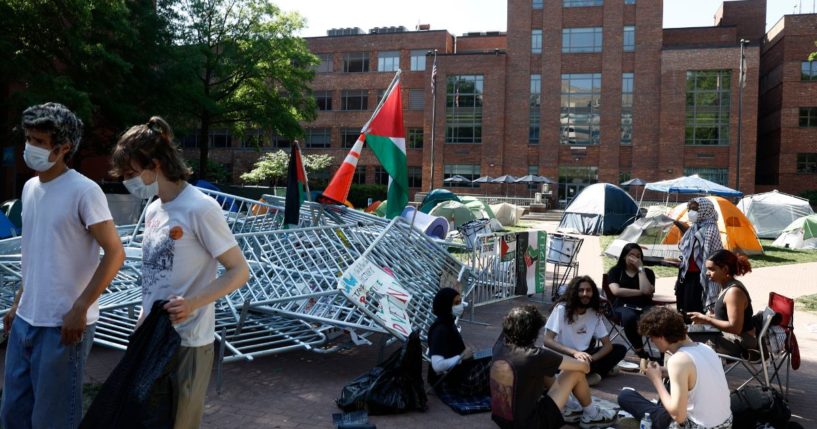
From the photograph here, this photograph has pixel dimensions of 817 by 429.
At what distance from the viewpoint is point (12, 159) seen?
2572 centimetres

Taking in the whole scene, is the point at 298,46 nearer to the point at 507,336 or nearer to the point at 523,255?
the point at 523,255

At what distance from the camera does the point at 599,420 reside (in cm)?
503

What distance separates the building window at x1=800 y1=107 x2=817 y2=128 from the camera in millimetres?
46344

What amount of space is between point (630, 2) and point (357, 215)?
46.3m

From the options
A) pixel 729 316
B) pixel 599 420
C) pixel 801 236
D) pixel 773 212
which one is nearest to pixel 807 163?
pixel 773 212

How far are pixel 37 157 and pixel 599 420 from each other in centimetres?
426

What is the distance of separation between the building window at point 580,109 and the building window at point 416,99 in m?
12.5

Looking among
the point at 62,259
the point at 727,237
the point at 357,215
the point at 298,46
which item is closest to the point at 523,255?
the point at 357,215

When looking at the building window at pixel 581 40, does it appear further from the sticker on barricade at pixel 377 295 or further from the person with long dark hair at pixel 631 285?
the sticker on barricade at pixel 377 295

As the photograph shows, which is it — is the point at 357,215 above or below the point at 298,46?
below

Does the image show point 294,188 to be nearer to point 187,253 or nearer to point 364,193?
point 187,253

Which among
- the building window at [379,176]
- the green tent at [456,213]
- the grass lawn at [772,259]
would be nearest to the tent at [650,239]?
the grass lawn at [772,259]

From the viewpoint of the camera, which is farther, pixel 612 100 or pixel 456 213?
pixel 612 100

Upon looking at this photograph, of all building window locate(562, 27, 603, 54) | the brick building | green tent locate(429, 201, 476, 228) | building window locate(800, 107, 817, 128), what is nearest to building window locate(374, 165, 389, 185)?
the brick building
